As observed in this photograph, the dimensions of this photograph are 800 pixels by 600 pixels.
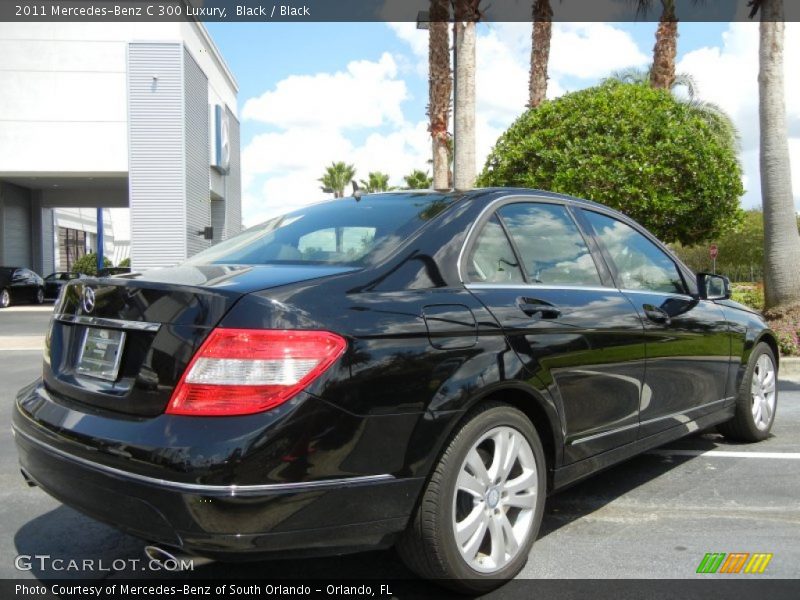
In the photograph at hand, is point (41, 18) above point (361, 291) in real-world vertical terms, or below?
above

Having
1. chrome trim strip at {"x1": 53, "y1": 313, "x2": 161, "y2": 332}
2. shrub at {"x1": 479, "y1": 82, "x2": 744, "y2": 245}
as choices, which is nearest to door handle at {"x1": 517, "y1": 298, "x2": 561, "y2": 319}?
chrome trim strip at {"x1": 53, "y1": 313, "x2": 161, "y2": 332}

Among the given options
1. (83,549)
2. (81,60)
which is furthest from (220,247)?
(81,60)

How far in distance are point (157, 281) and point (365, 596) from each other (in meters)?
1.47

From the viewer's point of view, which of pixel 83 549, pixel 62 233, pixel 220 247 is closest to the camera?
pixel 83 549

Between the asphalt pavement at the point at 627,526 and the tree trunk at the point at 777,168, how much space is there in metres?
6.08

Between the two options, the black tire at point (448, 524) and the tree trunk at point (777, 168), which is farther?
the tree trunk at point (777, 168)

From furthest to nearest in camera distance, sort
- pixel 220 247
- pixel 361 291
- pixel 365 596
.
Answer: pixel 220 247 → pixel 365 596 → pixel 361 291

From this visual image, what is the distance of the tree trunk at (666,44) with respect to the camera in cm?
1728

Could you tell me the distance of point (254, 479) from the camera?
86.2 inches

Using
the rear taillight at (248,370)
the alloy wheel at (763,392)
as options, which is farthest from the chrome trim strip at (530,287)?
the alloy wheel at (763,392)

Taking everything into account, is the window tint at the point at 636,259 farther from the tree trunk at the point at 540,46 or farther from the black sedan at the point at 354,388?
the tree trunk at the point at 540,46

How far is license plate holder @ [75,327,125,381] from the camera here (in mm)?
2535

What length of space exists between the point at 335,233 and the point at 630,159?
9681 millimetres

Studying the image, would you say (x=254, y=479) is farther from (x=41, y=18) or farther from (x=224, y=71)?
(x=224, y=71)
